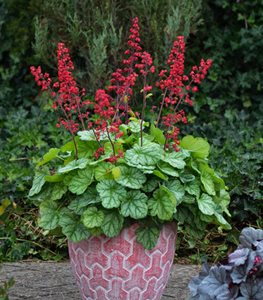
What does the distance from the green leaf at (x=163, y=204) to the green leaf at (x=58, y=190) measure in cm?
37

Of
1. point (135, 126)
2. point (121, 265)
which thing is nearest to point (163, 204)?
point (121, 265)

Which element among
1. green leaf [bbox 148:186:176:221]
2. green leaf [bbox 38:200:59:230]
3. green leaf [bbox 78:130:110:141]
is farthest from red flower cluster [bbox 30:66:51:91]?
green leaf [bbox 148:186:176:221]

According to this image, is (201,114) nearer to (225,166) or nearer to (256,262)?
(225,166)

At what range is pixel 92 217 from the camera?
2709mm

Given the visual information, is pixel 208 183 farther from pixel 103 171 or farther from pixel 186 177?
pixel 103 171

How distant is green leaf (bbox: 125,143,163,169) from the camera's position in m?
2.74

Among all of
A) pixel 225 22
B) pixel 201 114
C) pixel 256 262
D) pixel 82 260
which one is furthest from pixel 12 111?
pixel 256 262

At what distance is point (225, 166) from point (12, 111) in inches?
77.6

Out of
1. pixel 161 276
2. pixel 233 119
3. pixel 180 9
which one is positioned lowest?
pixel 233 119

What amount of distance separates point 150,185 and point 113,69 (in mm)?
2588

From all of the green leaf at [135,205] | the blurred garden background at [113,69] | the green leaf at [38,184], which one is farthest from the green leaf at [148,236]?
the blurred garden background at [113,69]

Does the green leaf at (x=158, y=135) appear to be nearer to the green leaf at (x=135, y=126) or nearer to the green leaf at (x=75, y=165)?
the green leaf at (x=135, y=126)

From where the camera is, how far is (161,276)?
115 inches

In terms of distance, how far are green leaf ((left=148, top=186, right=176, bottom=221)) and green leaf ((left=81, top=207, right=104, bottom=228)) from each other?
20cm
